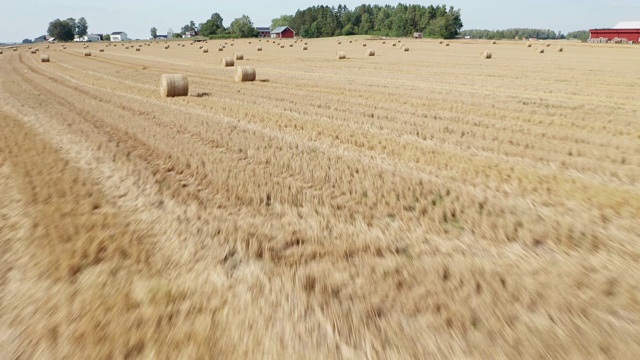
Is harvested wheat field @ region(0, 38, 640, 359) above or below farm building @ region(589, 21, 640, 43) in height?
below

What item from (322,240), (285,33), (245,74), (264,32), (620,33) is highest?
(264,32)

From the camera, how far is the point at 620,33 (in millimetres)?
91000

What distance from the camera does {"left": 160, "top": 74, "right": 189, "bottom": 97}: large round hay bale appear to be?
516 inches

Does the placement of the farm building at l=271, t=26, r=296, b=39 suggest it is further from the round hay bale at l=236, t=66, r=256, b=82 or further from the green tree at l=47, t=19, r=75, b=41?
the round hay bale at l=236, t=66, r=256, b=82

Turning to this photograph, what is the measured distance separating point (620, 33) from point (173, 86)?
108m

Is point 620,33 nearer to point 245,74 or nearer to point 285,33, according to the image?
point 285,33

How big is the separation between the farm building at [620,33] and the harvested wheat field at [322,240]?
323 feet

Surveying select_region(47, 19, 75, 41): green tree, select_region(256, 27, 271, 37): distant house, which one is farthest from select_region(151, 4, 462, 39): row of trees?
select_region(47, 19, 75, 41): green tree

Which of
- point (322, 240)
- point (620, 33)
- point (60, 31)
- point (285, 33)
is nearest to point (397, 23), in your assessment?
point (285, 33)

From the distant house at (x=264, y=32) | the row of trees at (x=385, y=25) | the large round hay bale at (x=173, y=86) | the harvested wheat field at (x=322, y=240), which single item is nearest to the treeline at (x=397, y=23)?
the row of trees at (x=385, y=25)

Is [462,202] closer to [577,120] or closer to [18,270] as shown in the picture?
[18,270]

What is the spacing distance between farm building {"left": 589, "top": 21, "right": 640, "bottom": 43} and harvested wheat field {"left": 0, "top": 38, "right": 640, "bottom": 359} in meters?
98.5

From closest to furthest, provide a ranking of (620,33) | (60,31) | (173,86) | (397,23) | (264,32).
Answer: (173,86) < (620,33) < (397,23) < (60,31) < (264,32)

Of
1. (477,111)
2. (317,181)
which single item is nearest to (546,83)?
(477,111)
